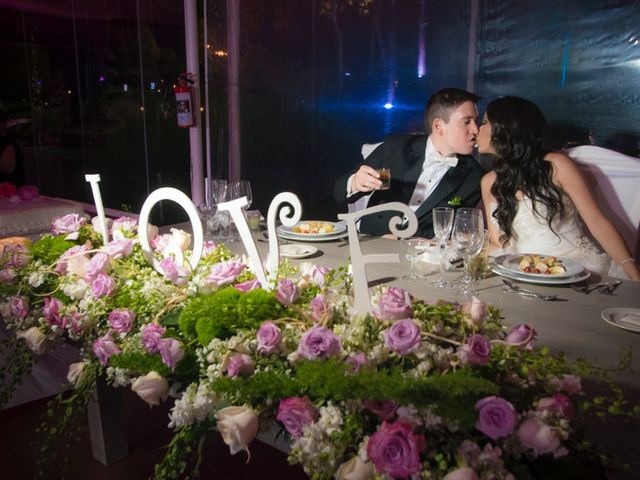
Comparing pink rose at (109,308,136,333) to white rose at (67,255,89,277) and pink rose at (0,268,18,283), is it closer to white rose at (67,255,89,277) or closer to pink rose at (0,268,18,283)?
white rose at (67,255,89,277)

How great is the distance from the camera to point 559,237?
272 centimetres

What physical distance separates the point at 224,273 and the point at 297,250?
690mm

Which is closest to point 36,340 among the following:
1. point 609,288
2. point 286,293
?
point 286,293

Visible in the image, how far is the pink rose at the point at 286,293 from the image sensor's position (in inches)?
45.1

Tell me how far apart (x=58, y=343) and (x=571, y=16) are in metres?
3.36

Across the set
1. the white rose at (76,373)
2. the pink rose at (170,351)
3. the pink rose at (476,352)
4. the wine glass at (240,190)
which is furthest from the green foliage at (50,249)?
the pink rose at (476,352)

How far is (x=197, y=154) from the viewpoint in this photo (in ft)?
16.0

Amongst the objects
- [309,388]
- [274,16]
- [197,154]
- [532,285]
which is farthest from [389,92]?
[309,388]

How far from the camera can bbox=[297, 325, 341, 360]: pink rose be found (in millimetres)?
929

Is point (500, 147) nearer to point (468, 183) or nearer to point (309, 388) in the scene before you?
point (468, 183)

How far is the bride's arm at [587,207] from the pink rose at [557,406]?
1926 mm

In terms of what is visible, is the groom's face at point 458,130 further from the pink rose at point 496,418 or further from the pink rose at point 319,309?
the pink rose at point 496,418

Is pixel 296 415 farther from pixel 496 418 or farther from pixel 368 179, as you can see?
pixel 368 179

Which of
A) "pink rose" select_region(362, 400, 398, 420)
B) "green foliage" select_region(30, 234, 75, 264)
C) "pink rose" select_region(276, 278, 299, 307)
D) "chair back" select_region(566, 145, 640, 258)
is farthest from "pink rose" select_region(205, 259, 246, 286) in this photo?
"chair back" select_region(566, 145, 640, 258)
